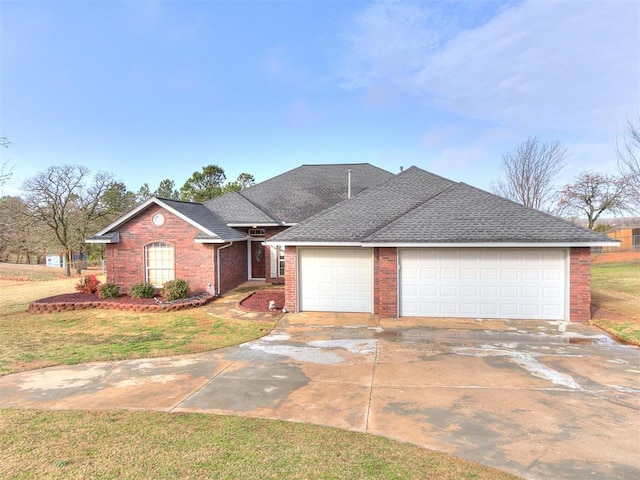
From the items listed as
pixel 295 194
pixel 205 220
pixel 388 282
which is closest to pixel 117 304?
pixel 205 220

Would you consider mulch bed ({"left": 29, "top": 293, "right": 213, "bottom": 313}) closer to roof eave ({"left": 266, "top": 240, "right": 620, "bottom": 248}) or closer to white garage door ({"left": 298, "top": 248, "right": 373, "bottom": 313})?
white garage door ({"left": 298, "top": 248, "right": 373, "bottom": 313})

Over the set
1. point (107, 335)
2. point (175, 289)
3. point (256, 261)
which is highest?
point (256, 261)

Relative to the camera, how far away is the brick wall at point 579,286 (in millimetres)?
10984

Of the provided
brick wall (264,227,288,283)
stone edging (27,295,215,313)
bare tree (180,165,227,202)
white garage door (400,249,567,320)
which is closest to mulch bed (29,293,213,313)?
stone edging (27,295,215,313)

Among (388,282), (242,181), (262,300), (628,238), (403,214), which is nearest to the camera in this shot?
(388,282)

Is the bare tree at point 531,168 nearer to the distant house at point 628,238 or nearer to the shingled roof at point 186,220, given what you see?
the distant house at point 628,238

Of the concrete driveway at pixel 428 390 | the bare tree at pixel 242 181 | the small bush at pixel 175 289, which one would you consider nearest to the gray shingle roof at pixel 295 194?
the small bush at pixel 175 289

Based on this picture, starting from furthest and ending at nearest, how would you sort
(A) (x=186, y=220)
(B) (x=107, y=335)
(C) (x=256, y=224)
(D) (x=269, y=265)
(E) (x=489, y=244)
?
(D) (x=269, y=265) → (C) (x=256, y=224) → (A) (x=186, y=220) → (E) (x=489, y=244) → (B) (x=107, y=335)

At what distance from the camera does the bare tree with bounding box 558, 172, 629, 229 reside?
32156 millimetres

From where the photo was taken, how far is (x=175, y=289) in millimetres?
14320

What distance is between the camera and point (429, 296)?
1178 centimetres

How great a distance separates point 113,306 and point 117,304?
0.20 meters

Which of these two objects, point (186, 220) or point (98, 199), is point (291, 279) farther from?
point (98, 199)

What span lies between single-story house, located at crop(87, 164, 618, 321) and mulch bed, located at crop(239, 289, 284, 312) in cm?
114
